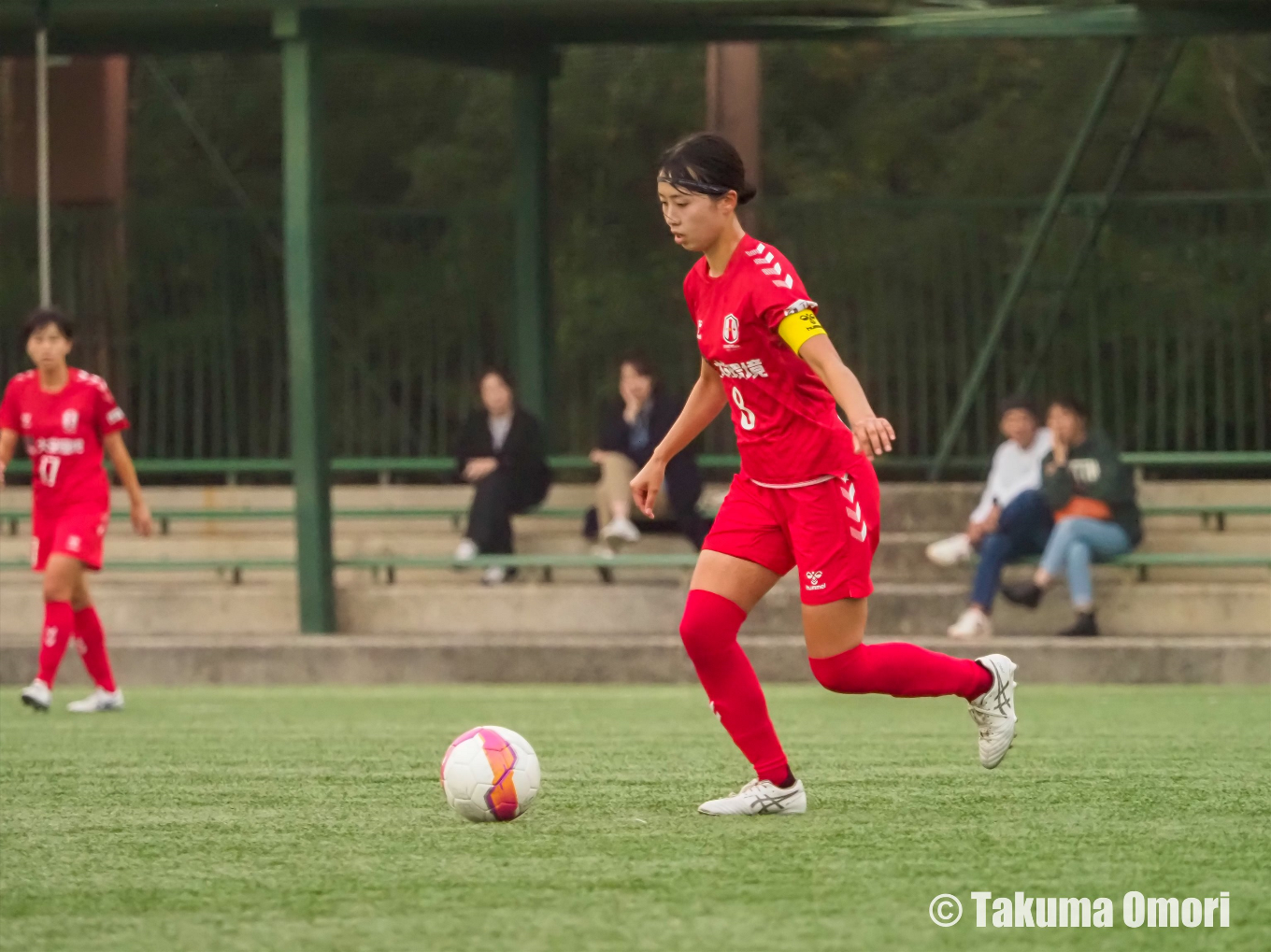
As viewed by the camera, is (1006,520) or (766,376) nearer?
(766,376)

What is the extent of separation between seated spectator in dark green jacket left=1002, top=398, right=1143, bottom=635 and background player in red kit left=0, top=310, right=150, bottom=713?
5.09 meters

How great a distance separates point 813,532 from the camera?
5.65 m

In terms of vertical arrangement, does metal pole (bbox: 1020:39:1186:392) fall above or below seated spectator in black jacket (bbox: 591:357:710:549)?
above

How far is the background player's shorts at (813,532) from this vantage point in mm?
5656

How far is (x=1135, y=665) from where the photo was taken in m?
11.7

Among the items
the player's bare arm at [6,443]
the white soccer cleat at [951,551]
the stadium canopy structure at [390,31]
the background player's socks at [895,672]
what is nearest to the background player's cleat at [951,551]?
the white soccer cleat at [951,551]

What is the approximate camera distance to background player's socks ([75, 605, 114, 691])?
10312 millimetres

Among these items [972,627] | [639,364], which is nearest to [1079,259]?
[639,364]

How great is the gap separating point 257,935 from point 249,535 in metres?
10.8

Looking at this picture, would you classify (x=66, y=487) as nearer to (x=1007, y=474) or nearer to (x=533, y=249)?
(x=533, y=249)

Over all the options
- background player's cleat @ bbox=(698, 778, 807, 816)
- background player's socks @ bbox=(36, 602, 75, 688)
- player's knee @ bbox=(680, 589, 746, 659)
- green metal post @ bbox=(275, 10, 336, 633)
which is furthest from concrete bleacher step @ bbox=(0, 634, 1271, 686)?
player's knee @ bbox=(680, 589, 746, 659)

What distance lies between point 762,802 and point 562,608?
24.6 ft

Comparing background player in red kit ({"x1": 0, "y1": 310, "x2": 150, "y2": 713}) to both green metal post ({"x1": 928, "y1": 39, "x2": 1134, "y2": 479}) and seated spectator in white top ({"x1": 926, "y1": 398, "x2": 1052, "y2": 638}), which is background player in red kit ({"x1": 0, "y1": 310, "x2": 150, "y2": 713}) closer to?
seated spectator in white top ({"x1": 926, "y1": 398, "x2": 1052, "y2": 638})

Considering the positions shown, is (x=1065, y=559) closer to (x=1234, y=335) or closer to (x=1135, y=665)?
(x=1135, y=665)
